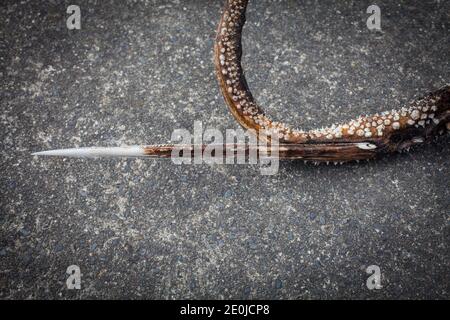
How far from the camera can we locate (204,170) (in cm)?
264

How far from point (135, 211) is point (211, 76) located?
3.86 ft

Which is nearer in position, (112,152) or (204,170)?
(112,152)

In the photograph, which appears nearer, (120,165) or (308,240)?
(308,240)

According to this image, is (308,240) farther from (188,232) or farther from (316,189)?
(188,232)

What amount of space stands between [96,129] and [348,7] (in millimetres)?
2286

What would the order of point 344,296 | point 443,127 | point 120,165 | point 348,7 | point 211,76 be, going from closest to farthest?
point 344,296
point 443,127
point 120,165
point 211,76
point 348,7

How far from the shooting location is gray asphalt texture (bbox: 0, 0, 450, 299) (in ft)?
7.87

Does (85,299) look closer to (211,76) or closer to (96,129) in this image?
(96,129)

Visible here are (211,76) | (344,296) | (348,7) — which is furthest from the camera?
(348,7)

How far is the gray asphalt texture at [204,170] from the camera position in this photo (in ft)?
7.87

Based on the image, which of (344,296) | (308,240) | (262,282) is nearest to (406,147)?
(308,240)

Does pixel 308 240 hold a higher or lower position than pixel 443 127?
lower

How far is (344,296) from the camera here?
2.33 metres
